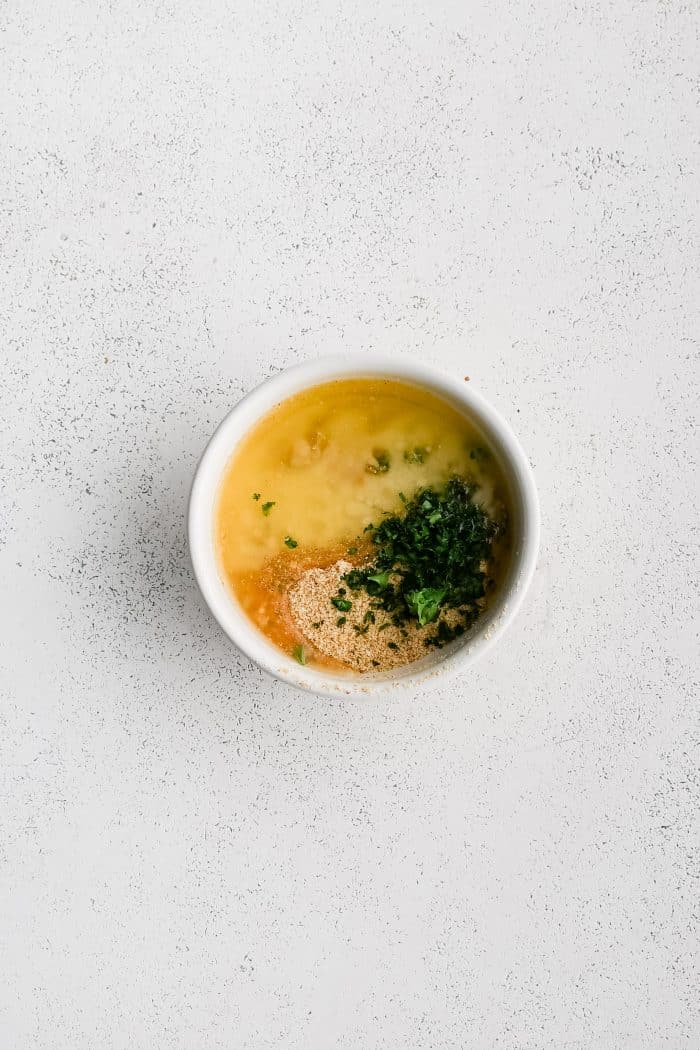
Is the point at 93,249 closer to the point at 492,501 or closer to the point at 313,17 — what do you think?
the point at 313,17

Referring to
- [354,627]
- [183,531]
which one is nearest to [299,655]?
[354,627]

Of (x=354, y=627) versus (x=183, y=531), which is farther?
(x=183, y=531)

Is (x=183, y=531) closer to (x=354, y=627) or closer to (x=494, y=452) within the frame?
(x=354, y=627)

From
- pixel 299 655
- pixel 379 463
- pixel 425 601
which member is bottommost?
pixel 299 655

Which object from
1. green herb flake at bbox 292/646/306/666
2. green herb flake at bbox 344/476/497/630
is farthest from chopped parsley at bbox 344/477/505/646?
green herb flake at bbox 292/646/306/666

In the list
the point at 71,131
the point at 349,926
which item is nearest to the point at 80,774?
the point at 349,926

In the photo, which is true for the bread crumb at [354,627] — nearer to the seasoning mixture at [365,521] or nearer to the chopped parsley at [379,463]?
the seasoning mixture at [365,521]

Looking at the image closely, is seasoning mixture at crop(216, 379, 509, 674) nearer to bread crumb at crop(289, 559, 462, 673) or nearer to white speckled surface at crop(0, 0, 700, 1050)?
bread crumb at crop(289, 559, 462, 673)
